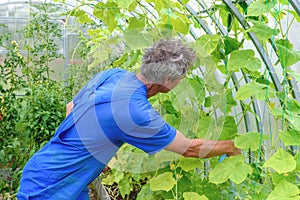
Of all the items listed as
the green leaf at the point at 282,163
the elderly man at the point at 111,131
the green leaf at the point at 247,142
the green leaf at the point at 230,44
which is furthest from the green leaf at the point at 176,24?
the green leaf at the point at 282,163

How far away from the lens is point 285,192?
1929mm

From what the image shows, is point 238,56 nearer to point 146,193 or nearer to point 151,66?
point 151,66

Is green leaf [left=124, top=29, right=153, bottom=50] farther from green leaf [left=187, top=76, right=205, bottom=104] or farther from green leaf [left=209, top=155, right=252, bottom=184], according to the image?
green leaf [left=209, top=155, right=252, bottom=184]

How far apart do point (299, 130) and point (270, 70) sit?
271 millimetres

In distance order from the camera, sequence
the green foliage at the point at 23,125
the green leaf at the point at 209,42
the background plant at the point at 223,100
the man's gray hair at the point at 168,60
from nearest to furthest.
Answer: the man's gray hair at the point at 168,60 < the background plant at the point at 223,100 < the green leaf at the point at 209,42 < the green foliage at the point at 23,125

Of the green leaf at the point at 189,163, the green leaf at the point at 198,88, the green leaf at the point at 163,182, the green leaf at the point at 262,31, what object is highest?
the green leaf at the point at 262,31

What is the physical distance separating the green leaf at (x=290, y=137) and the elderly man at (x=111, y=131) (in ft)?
0.79

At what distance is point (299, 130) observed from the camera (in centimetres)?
195

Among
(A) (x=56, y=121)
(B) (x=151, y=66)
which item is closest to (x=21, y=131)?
(A) (x=56, y=121)

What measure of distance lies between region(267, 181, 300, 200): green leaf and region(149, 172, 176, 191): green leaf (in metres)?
0.56

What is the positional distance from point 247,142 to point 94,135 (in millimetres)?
597

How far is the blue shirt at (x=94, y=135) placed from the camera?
194 cm

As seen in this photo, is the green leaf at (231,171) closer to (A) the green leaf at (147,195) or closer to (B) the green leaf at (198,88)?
(B) the green leaf at (198,88)

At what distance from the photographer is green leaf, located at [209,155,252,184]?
206 cm
